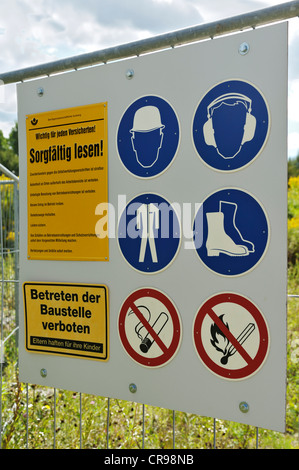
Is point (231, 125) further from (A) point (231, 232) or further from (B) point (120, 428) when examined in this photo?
(B) point (120, 428)

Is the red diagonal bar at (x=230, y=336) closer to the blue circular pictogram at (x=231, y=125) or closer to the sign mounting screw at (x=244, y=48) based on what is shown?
the blue circular pictogram at (x=231, y=125)

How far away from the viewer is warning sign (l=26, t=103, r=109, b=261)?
183 centimetres

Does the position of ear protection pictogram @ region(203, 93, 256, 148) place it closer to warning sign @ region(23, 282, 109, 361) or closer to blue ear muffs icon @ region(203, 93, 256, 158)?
blue ear muffs icon @ region(203, 93, 256, 158)

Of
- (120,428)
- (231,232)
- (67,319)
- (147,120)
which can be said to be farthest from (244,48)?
(120,428)

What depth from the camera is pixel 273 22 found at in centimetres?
153

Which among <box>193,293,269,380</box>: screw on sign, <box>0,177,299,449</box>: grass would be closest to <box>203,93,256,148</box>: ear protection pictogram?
<box>193,293,269,380</box>: screw on sign

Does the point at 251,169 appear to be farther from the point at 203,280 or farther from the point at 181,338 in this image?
the point at 181,338

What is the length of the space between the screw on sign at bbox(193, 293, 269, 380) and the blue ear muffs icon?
530 mm

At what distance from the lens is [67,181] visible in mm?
1896

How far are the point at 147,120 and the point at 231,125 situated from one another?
34cm

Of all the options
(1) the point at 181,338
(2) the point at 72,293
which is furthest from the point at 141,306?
(2) the point at 72,293

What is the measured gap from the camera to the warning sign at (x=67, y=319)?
185cm

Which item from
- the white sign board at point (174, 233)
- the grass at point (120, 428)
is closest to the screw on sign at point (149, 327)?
the white sign board at point (174, 233)

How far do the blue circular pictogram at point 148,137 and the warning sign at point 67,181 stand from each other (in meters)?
0.10
